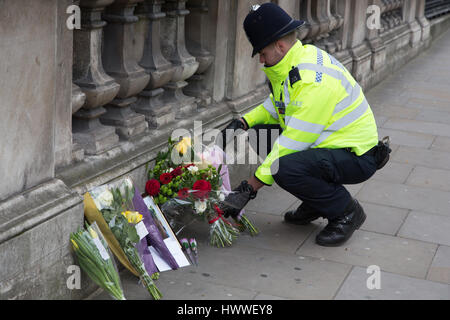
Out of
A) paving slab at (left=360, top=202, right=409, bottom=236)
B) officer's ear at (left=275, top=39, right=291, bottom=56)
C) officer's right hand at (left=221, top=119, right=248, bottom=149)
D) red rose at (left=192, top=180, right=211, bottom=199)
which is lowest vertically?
paving slab at (left=360, top=202, right=409, bottom=236)

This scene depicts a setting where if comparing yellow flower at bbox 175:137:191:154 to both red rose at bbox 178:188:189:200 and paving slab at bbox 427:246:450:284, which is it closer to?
red rose at bbox 178:188:189:200

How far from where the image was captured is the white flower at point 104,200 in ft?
13.0

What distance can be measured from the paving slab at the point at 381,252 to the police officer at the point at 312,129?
0.28 feet

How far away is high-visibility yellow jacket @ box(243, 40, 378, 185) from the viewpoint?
4387 millimetres

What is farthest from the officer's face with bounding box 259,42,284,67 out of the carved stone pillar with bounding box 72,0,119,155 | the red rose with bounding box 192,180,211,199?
the carved stone pillar with bounding box 72,0,119,155

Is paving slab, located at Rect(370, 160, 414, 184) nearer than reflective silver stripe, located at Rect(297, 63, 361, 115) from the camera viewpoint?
No

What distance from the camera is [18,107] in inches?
134

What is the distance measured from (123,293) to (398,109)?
572cm

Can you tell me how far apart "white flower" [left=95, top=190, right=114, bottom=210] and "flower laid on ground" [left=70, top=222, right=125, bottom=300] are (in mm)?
170

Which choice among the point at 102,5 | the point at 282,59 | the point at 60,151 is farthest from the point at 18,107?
the point at 282,59

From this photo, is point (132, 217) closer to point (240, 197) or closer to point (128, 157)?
point (128, 157)

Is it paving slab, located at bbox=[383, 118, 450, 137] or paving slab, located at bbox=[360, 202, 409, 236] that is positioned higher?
paving slab, located at bbox=[383, 118, 450, 137]

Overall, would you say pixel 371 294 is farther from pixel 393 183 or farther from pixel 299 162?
pixel 393 183

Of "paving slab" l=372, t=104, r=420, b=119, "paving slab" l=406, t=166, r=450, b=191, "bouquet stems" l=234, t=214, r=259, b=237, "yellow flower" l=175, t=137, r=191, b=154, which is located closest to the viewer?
"yellow flower" l=175, t=137, r=191, b=154
